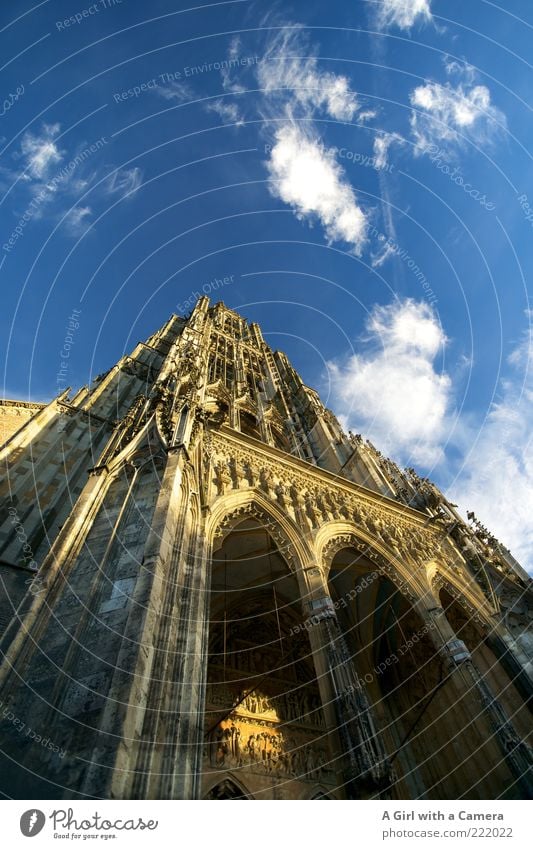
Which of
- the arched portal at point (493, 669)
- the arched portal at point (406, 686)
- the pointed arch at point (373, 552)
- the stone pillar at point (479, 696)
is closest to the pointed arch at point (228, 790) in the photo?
the arched portal at point (406, 686)

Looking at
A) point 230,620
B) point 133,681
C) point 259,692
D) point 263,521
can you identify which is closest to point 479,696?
point 259,692

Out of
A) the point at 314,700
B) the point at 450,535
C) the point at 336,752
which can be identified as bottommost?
the point at 336,752

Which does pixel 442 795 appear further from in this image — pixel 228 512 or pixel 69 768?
pixel 69 768

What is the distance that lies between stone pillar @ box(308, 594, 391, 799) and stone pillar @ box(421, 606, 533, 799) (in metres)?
2.76

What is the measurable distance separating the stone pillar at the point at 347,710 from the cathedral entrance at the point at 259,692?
3.23 feet

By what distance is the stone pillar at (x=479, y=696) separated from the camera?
727cm

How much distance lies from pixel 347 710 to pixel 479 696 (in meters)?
3.72

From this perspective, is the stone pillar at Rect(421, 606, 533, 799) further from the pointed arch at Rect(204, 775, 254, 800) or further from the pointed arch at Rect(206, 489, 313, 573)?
the pointed arch at Rect(204, 775, 254, 800)

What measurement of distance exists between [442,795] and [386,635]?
12.8ft

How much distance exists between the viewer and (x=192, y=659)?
5242 mm

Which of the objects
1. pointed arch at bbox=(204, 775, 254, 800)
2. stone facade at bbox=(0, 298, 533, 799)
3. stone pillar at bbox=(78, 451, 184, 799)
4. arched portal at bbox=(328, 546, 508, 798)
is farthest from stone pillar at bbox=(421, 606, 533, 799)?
stone pillar at bbox=(78, 451, 184, 799)

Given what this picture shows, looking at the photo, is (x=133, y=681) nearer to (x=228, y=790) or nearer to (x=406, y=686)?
(x=228, y=790)
